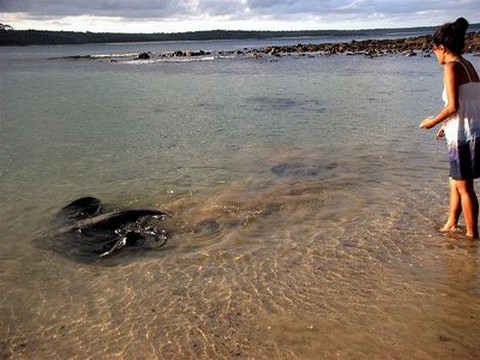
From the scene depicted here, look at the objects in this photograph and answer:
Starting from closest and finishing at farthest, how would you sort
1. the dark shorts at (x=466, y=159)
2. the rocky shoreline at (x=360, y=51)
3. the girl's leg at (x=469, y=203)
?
the dark shorts at (x=466, y=159)
the girl's leg at (x=469, y=203)
the rocky shoreline at (x=360, y=51)

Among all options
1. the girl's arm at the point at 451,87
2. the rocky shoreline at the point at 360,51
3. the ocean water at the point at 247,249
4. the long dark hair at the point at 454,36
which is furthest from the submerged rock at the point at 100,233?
the rocky shoreline at the point at 360,51

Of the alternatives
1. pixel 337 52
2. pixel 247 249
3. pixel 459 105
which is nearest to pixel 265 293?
pixel 247 249

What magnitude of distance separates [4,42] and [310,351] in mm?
148160

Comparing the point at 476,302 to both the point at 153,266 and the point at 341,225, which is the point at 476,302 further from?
the point at 153,266

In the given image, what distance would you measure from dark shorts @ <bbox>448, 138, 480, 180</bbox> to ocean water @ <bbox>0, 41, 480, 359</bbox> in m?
0.83

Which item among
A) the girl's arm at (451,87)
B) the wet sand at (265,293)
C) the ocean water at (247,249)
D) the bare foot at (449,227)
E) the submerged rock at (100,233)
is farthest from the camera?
the submerged rock at (100,233)

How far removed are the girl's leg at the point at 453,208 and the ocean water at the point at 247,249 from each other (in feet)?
0.68

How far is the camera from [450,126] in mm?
5656

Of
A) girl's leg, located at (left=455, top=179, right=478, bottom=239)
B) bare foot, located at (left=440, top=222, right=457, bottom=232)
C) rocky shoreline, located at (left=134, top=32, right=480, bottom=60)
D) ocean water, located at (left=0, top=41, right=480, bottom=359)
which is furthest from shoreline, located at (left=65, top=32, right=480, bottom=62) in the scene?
girl's leg, located at (left=455, top=179, right=478, bottom=239)

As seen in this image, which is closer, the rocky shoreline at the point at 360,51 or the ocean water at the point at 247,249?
the ocean water at the point at 247,249

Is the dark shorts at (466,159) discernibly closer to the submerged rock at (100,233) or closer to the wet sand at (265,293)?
the wet sand at (265,293)

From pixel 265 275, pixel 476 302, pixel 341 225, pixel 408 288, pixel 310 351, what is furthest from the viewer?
pixel 341 225

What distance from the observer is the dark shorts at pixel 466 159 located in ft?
18.1

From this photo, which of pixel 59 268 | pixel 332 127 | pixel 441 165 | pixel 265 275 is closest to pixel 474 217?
pixel 265 275
